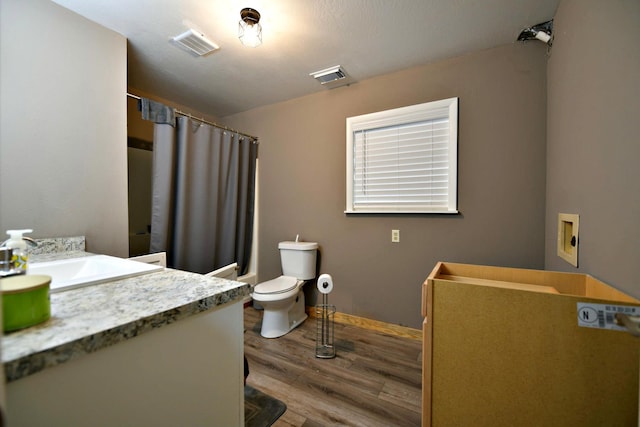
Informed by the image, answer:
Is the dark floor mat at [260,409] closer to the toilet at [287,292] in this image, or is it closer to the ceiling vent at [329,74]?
the toilet at [287,292]

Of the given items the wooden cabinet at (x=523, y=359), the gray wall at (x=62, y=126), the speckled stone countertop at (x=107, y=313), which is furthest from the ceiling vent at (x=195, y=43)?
the wooden cabinet at (x=523, y=359)

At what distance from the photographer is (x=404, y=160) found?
2.15 metres

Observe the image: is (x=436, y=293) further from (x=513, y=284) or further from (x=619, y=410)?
(x=619, y=410)

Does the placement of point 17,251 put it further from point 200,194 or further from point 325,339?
point 325,339

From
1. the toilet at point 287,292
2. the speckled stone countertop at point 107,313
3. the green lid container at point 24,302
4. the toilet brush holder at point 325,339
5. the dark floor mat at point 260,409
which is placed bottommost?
the dark floor mat at point 260,409

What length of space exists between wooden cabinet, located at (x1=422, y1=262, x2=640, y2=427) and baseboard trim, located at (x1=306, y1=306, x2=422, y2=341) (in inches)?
46.6

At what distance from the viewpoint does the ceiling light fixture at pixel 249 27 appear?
1454 mm

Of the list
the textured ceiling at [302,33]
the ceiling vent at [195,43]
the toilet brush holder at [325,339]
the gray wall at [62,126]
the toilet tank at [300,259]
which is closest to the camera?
the gray wall at [62,126]

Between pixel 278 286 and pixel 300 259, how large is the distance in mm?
349

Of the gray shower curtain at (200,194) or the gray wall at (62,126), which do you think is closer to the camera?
the gray wall at (62,126)

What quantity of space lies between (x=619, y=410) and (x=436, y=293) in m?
0.57

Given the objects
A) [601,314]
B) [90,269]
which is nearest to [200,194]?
[90,269]

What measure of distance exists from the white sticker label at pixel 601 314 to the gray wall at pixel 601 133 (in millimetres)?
90

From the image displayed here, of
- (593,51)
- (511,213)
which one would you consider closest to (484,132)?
(511,213)
